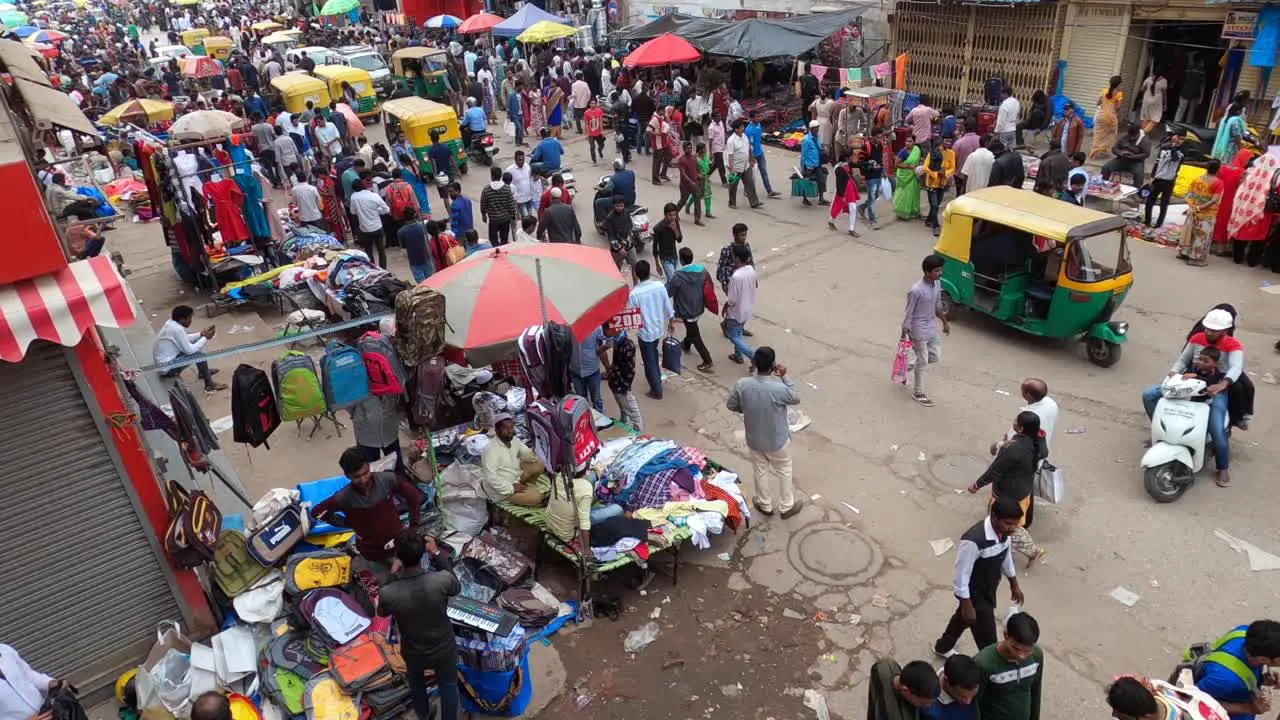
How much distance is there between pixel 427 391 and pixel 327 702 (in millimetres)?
2352

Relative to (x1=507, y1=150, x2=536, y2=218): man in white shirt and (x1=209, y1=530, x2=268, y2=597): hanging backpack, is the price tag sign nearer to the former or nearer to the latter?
(x1=209, y1=530, x2=268, y2=597): hanging backpack

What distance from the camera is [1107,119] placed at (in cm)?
1543

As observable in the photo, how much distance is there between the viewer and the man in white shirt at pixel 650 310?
8.59m

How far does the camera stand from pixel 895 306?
→ 1106cm

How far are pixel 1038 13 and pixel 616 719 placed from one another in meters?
16.6

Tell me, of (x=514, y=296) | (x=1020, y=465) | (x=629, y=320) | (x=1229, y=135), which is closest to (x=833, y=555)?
(x=1020, y=465)

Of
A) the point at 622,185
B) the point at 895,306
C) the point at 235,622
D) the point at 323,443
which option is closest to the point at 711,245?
the point at 622,185

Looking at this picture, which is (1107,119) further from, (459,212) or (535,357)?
(535,357)

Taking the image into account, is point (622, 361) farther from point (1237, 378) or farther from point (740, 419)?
point (1237, 378)

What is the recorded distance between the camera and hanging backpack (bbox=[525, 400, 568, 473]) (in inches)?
226

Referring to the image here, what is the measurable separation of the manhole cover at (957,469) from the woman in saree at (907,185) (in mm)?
6897

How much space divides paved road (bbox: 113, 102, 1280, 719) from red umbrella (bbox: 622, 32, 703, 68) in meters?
9.18

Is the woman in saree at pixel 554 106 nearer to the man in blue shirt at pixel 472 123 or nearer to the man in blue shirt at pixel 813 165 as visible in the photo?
the man in blue shirt at pixel 472 123

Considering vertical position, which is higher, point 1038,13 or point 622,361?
point 1038,13
